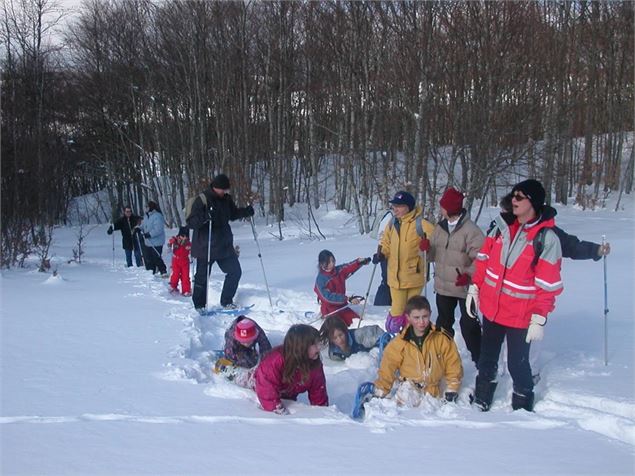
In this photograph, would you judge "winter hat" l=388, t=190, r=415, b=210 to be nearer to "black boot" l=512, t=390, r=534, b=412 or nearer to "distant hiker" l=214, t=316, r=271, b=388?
"distant hiker" l=214, t=316, r=271, b=388

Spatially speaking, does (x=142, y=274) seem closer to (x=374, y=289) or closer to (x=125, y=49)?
(x=374, y=289)

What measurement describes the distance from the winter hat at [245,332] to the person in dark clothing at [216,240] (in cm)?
231

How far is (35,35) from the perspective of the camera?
24.1m

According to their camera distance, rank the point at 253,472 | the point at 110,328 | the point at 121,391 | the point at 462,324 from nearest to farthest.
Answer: the point at 253,472, the point at 121,391, the point at 462,324, the point at 110,328

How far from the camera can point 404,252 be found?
19.9 ft

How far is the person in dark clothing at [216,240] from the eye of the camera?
7.87 meters

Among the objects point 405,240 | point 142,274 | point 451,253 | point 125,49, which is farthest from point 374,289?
point 125,49

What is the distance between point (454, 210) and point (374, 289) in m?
4.07

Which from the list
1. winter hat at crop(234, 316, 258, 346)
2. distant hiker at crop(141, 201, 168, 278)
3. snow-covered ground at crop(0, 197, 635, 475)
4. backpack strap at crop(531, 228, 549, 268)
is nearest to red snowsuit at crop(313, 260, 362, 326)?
snow-covered ground at crop(0, 197, 635, 475)

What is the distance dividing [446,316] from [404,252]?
83 centimetres

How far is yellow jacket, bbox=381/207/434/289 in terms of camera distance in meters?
6.04

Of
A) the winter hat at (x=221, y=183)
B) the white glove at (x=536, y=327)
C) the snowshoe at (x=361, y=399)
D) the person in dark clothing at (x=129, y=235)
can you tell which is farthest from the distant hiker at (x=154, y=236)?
the white glove at (x=536, y=327)

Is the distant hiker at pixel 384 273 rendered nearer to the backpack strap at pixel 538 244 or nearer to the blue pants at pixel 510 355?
the blue pants at pixel 510 355

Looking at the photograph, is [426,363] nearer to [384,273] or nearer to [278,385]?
[278,385]
